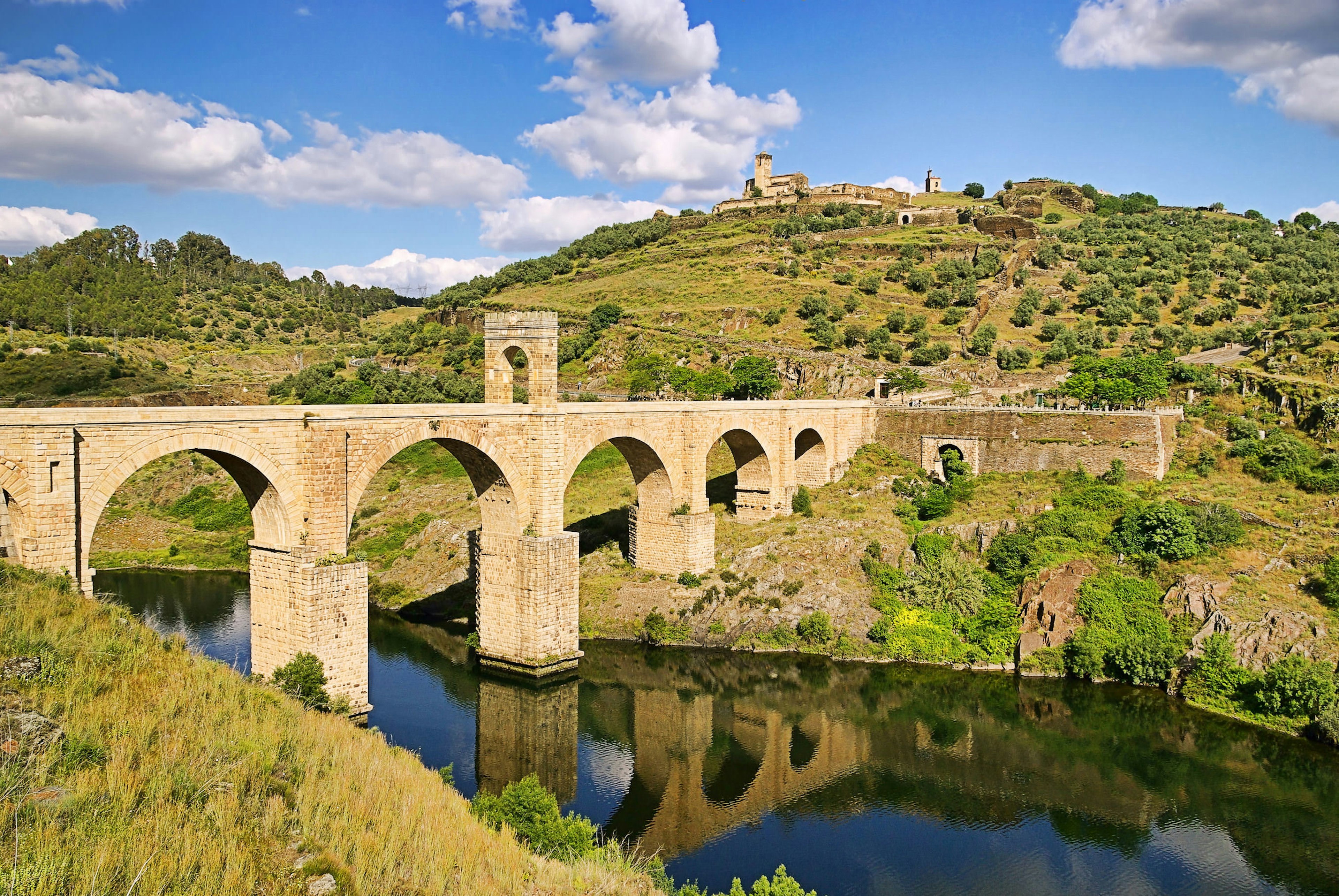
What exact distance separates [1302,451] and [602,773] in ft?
94.8

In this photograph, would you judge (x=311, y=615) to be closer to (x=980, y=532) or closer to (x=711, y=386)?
(x=980, y=532)

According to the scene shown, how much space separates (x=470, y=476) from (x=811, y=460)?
18.6 meters

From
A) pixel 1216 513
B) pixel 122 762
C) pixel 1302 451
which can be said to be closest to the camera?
pixel 122 762

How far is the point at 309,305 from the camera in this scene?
9269 cm

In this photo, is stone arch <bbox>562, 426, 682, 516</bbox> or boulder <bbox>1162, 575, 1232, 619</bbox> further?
stone arch <bbox>562, 426, 682, 516</bbox>

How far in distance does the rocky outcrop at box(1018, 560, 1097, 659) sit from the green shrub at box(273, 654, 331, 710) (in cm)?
2030

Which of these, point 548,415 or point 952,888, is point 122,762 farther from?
point 548,415

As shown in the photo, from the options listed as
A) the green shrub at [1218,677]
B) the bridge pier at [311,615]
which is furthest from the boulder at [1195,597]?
the bridge pier at [311,615]

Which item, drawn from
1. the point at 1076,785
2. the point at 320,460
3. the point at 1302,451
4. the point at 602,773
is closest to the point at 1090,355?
the point at 1302,451

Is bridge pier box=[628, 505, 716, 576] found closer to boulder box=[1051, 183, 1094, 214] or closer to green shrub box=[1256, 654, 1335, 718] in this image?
green shrub box=[1256, 654, 1335, 718]

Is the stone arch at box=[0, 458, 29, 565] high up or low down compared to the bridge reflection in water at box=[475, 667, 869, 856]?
up

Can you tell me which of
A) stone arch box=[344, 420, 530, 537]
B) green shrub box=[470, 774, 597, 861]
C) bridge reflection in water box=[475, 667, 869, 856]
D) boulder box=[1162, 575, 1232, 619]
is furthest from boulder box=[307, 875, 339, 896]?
boulder box=[1162, 575, 1232, 619]

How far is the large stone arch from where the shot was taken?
3669cm

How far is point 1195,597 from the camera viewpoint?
88.6 feet
